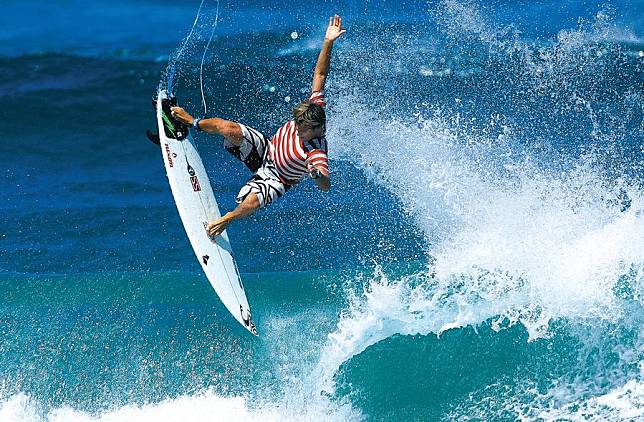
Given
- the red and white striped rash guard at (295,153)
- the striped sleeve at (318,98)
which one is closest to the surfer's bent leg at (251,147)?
the red and white striped rash guard at (295,153)

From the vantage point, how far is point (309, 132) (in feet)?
22.3

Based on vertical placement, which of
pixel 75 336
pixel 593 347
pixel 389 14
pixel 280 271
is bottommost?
pixel 75 336

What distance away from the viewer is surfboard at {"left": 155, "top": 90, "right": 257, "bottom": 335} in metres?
7.29

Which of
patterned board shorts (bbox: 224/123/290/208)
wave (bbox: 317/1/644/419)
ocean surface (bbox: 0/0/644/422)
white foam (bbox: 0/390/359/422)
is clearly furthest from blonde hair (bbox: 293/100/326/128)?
white foam (bbox: 0/390/359/422)

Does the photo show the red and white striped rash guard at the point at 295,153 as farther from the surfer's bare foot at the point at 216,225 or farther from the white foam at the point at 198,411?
the white foam at the point at 198,411

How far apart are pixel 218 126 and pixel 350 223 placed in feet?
13.7

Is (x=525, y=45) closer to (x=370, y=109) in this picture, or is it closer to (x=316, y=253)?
(x=370, y=109)

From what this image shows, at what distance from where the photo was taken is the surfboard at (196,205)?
729 centimetres

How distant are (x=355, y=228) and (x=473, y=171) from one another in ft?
5.58

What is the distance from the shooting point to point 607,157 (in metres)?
12.9

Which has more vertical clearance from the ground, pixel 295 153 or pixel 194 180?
pixel 295 153

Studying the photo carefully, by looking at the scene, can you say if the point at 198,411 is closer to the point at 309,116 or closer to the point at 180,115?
the point at 180,115

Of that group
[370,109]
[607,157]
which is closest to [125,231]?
[370,109]

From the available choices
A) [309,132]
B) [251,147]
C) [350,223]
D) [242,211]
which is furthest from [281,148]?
[350,223]
